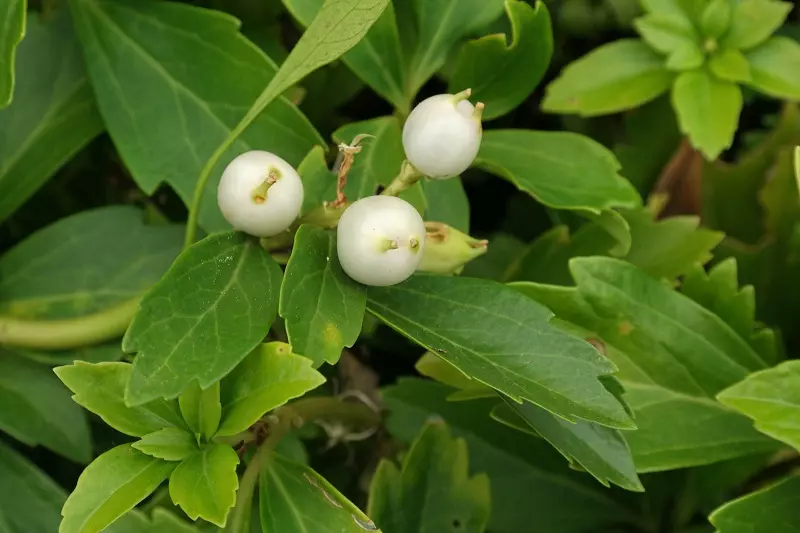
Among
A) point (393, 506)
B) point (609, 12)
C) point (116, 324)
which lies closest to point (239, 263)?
point (116, 324)

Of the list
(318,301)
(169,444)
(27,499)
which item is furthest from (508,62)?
(27,499)

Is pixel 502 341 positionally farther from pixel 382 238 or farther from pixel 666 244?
pixel 666 244

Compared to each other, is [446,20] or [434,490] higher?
[446,20]

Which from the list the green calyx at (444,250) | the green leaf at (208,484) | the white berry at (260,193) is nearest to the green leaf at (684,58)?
the green calyx at (444,250)

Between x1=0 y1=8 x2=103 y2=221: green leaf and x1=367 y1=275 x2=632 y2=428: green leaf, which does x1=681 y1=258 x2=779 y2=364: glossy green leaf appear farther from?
x1=0 y1=8 x2=103 y2=221: green leaf

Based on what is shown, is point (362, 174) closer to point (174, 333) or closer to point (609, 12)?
point (174, 333)

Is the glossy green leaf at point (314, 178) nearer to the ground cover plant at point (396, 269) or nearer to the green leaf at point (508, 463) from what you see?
the ground cover plant at point (396, 269)
